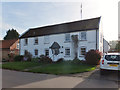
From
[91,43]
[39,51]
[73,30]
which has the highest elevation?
[73,30]

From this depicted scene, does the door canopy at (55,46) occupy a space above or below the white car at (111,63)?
above

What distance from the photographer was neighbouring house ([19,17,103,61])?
16.0m

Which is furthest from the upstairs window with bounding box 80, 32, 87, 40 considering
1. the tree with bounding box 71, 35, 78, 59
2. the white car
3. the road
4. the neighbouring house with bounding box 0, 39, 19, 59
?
the neighbouring house with bounding box 0, 39, 19, 59

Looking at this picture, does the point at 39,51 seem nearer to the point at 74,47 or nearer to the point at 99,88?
the point at 74,47

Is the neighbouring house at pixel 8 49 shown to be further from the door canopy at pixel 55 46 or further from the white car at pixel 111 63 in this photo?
the white car at pixel 111 63

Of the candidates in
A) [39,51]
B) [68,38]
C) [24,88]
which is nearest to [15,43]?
[39,51]

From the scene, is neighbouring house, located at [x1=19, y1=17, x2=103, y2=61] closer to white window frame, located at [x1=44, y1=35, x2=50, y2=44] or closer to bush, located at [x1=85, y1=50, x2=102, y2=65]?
white window frame, located at [x1=44, y1=35, x2=50, y2=44]

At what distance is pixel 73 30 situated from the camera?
57.9 ft

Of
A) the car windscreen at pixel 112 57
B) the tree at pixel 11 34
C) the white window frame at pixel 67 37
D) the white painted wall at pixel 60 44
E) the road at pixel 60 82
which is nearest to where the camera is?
the road at pixel 60 82

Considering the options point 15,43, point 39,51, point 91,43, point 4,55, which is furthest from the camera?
point 15,43

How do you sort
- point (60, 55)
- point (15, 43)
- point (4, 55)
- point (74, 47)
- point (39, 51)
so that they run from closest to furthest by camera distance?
point (74, 47) → point (60, 55) → point (39, 51) → point (4, 55) → point (15, 43)

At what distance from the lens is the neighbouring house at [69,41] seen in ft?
52.4

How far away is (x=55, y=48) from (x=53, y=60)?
237 centimetres

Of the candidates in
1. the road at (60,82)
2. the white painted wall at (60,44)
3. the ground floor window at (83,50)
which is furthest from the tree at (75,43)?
the road at (60,82)
